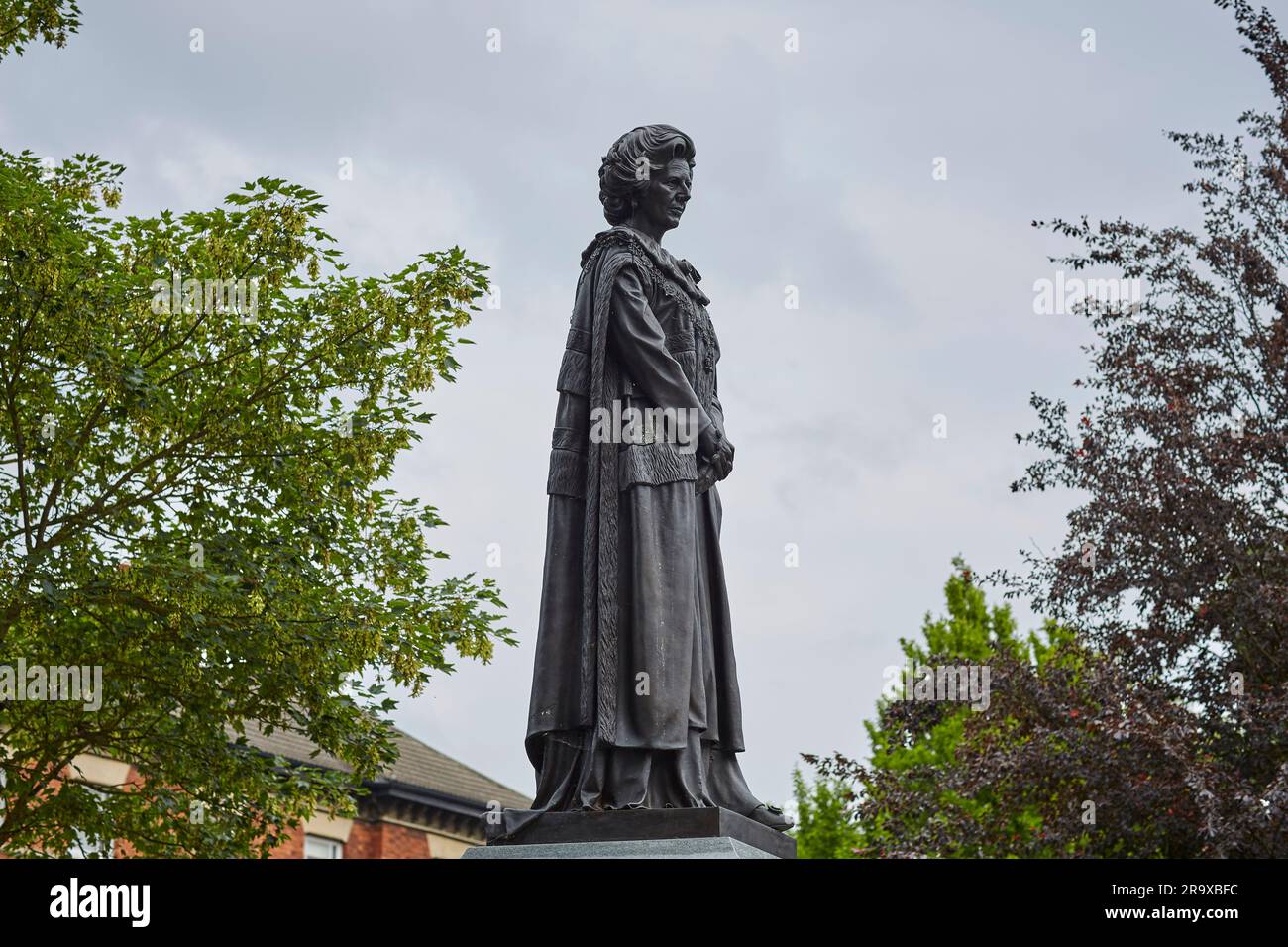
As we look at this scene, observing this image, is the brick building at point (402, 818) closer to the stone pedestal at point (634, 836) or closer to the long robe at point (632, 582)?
the long robe at point (632, 582)

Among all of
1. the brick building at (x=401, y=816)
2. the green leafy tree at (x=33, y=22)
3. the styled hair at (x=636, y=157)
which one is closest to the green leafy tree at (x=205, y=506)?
the green leafy tree at (x=33, y=22)

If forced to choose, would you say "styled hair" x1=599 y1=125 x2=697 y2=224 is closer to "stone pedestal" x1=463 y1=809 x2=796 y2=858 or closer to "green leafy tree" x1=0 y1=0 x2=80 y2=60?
"stone pedestal" x1=463 y1=809 x2=796 y2=858

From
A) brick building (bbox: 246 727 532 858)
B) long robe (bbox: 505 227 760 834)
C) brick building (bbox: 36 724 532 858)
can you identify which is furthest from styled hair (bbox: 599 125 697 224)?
brick building (bbox: 246 727 532 858)

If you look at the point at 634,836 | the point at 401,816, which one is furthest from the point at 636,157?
the point at 401,816

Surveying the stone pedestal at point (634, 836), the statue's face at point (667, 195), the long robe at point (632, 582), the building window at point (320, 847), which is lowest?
the stone pedestal at point (634, 836)

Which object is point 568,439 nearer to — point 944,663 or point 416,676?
point 416,676

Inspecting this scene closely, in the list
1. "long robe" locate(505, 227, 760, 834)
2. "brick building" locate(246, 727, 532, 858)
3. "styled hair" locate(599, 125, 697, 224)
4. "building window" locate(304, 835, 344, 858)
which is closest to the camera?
"long robe" locate(505, 227, 760, 834)

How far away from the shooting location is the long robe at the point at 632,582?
692cm

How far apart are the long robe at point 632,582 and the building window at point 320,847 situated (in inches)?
1230

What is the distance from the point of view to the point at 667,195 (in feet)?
26.2

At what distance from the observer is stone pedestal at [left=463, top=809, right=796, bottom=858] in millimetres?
6406

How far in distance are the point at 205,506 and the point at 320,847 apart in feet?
72.2

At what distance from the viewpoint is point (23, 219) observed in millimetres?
15969
